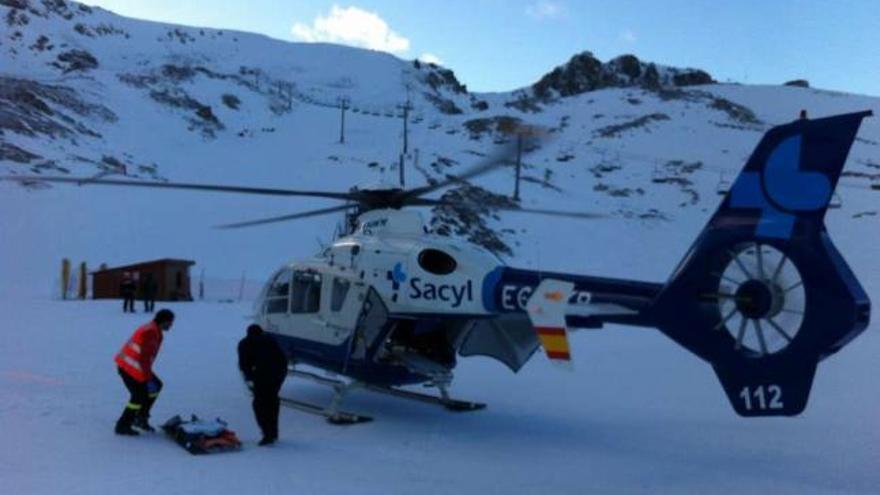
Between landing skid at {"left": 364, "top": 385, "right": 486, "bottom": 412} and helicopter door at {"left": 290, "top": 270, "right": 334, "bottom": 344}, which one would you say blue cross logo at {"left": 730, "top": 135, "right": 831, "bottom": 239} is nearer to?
landing skid at {"left": 364, "top": 385, "right": 486, "bottom": 412}

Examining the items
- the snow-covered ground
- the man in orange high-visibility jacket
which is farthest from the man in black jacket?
the man in orange high-visibility jacket

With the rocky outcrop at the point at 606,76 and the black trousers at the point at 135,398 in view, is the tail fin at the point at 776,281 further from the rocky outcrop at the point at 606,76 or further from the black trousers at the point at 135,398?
the rocky outcrop at the point at 606,76

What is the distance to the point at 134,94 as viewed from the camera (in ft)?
210

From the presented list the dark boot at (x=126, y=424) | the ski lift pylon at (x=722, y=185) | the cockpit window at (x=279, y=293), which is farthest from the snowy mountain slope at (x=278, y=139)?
the dark boot at (x=126, y=424)

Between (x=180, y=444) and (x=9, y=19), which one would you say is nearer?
(x=180, y=444)

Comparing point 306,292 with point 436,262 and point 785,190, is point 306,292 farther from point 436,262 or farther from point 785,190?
point 785,190

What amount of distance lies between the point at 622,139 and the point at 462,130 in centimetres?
1529

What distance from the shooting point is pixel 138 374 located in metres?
9.09

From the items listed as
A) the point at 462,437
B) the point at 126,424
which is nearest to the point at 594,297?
the point at 462,437

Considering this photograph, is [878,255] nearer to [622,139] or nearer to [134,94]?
[622,139]

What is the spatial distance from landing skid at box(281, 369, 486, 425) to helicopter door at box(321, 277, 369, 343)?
658 millimetres

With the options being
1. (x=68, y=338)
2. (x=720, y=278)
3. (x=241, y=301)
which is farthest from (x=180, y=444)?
(x=241, y=301)

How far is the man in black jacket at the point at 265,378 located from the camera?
914cm

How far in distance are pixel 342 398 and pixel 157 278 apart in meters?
16.7
